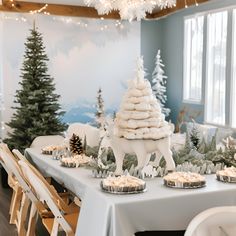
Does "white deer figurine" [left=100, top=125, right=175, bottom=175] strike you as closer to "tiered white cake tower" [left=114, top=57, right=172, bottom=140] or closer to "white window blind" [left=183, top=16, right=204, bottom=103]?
"tiered white cake tower" [left=114, top=57, right=172, bottom=140]

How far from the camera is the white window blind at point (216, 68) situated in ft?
22.0

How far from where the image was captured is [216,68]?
273 inches

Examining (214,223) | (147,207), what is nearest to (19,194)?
(147,207)

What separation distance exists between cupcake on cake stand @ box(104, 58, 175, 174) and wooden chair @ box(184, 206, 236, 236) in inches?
44.5

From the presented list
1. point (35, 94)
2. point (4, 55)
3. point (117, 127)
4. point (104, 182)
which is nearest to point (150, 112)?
point (117, 127)

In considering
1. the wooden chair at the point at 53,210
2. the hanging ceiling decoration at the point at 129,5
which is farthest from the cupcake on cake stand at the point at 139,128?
the hanging ceiling decoration at the point at 129,5

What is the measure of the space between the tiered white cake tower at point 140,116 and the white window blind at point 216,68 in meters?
3.95

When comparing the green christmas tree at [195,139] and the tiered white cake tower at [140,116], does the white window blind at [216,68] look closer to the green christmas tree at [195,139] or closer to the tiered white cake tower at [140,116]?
the green christmas tree at [195,139]

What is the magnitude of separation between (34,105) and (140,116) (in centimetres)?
358

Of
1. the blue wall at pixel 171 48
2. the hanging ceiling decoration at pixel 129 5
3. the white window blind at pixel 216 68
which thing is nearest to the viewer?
the hanging ceiling decoration at pixel 129 5

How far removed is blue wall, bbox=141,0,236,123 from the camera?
7.76 m

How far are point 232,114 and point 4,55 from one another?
11.9 feet

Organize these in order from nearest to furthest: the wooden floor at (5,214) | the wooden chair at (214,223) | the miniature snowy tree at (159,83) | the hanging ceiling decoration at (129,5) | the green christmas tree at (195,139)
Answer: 1. the wooden chair at (214,223)
2. the green christmas tree at (195,139)
3. the hanging ceiling decoration at (129,5)
4. the wooden floor at (5,214)
5. the miniature snowy tree at (159,83)

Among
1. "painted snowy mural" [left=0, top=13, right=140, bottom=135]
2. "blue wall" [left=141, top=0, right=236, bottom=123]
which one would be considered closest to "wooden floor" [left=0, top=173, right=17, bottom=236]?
"painted snowy mural" [left=0, top=13, right=140, bottom=135]
